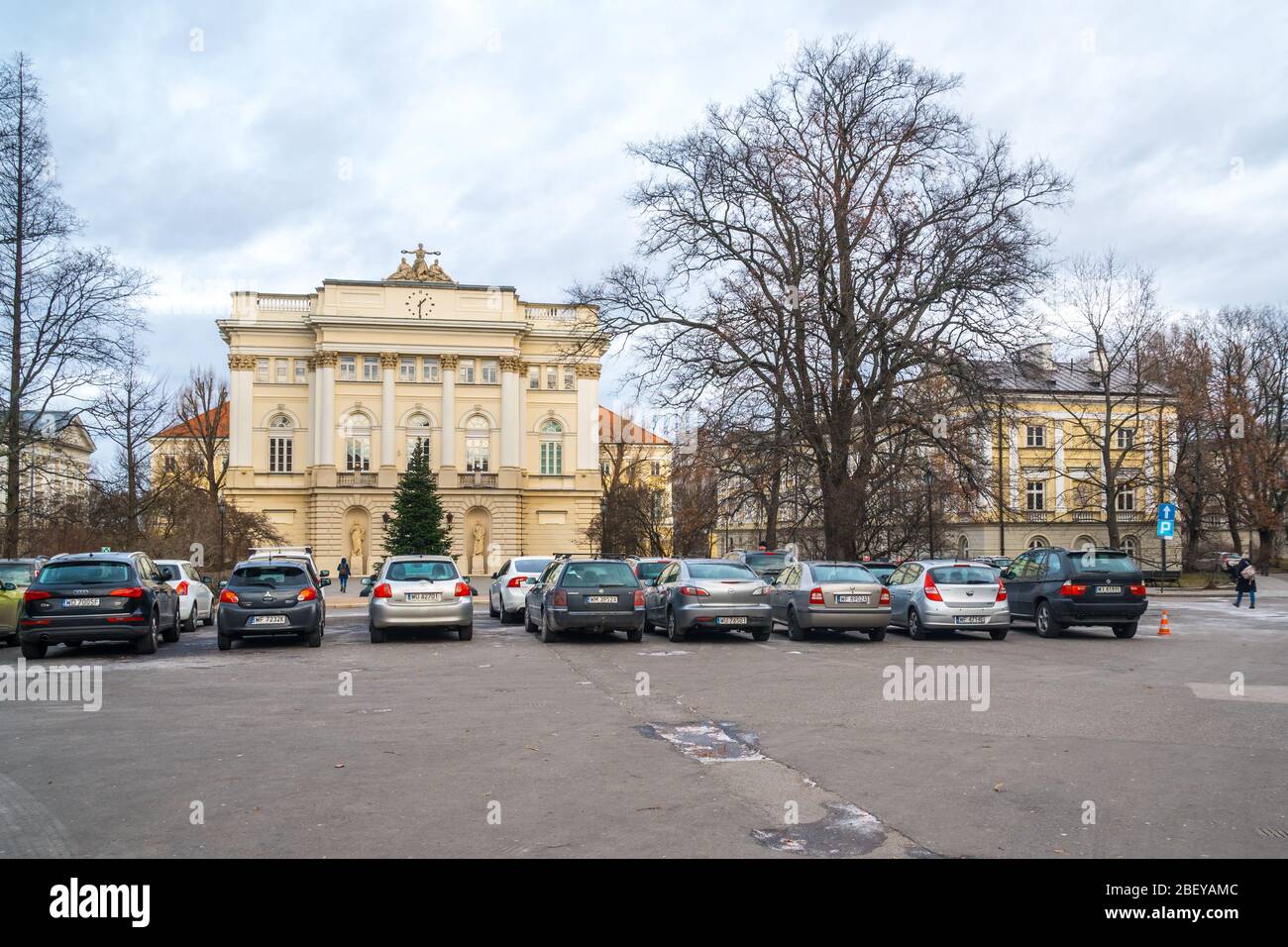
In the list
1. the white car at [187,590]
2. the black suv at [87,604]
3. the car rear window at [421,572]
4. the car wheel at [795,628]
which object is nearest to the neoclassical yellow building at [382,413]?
the white car at [187,590]

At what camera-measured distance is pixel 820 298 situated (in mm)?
33375

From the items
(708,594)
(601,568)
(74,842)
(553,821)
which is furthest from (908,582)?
(74,842)

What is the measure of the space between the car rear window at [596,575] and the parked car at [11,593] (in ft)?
30.4

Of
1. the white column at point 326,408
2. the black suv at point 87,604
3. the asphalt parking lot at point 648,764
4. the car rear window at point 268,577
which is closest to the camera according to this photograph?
the asphalt parking lot at point 648,764

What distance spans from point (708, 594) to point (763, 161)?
1916cm

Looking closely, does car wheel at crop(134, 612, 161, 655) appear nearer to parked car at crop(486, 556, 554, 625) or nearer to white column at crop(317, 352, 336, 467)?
parked car at crop(486, 556, 554, 625)

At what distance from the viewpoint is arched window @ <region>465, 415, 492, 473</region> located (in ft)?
268

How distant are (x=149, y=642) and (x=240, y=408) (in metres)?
65.2

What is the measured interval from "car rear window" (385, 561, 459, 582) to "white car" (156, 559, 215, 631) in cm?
586

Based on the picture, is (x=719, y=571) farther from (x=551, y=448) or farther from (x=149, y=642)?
(x=551, y=448)

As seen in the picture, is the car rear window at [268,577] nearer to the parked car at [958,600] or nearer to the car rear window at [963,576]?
the parked car at [958,600]

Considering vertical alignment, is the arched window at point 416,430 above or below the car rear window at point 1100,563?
above

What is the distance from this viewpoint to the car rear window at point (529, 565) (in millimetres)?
27609
